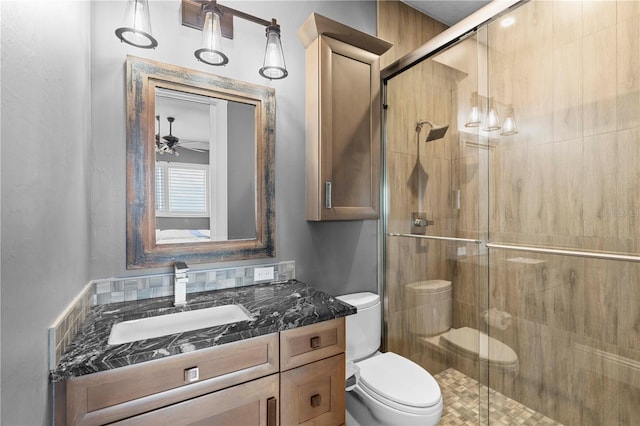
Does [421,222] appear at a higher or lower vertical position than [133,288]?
higher

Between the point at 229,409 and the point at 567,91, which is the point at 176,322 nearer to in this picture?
the point at 229,409

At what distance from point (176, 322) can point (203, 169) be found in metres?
0.73

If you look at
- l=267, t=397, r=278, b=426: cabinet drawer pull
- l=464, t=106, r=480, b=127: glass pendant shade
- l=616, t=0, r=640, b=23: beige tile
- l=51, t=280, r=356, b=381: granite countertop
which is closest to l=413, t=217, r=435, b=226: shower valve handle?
l=464, t=106, r=480, b=127: glass pendant shade

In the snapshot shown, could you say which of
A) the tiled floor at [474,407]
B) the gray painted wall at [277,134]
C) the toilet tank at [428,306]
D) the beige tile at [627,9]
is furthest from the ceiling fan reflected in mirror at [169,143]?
the tiled floor at [474,407]

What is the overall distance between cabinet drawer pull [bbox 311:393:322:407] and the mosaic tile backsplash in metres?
0.65

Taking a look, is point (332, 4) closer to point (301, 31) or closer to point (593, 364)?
point (301, 31)

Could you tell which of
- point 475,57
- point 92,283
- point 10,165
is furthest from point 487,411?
point 10,165

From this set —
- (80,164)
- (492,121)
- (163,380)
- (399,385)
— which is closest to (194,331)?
(163,380)

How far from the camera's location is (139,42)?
120cm

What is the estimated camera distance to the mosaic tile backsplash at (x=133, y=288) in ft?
2.80

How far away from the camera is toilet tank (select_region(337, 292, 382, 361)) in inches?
68.6

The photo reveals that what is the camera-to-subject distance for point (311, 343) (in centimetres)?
121

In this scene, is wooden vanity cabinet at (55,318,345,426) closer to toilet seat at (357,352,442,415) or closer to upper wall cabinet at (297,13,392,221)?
toilet seat at (357,352,442,415)

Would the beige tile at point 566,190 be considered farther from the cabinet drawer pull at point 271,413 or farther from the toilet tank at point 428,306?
the cabinet drawer pull at point 271,413
